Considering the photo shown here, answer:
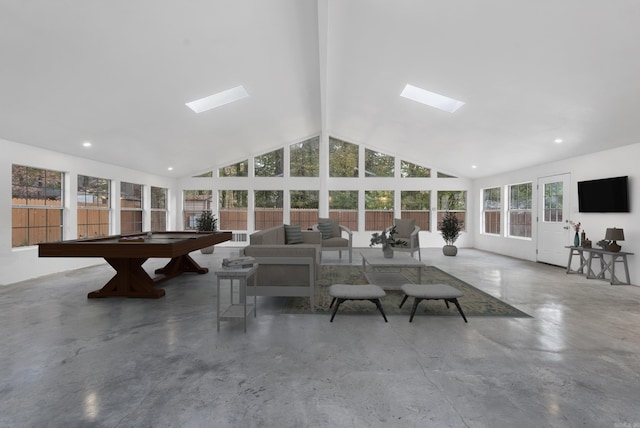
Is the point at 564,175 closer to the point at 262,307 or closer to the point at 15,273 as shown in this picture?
the point at 262,307

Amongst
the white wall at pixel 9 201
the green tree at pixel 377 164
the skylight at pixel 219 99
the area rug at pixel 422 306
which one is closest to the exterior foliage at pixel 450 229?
the green tree at pixel 377 164

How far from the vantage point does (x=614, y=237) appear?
4641 mm

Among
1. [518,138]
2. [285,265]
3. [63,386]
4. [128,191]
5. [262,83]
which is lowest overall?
[63,386]

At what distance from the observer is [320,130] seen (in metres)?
9.05

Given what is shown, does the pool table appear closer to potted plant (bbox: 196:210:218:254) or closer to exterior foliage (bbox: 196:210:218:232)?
potted plant (bbox: 196:210:218:254)

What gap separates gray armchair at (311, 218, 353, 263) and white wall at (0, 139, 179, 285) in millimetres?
4607

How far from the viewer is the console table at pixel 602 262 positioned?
4730 mm

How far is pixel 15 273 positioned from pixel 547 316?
718cm

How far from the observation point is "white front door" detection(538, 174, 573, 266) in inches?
239

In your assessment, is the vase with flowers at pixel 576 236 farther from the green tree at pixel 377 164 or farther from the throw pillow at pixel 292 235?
the throw pillow at pixel 292 235

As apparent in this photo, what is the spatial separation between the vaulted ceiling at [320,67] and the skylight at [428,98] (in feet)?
0.55

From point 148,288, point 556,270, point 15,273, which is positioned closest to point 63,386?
point 148,288

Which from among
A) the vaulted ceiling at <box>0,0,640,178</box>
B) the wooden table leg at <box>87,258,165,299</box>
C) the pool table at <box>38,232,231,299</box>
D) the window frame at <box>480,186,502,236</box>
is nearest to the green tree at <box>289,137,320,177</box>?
the vaulted ceiling at <box>0,0,640,178</box>

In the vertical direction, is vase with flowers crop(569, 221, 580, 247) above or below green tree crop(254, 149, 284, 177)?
below
